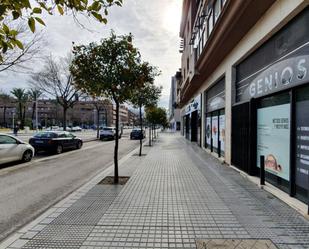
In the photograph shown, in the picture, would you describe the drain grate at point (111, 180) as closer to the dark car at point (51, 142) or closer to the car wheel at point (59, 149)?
the dark car at point (51, 142)

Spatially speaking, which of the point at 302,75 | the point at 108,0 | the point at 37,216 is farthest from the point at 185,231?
the point at 302,75

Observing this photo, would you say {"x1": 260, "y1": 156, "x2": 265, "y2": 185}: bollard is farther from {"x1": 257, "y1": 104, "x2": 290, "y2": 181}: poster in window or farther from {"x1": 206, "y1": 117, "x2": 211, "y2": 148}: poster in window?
{"x1": 206, "y1": 117, "x2": 211, "y2": 148}: poster in window

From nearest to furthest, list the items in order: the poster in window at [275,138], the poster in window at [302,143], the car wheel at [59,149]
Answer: the poster in window at [302,143] → the poster in window at [275,138] → the car wheel at [59,149]

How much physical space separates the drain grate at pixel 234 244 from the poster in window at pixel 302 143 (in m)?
2.19

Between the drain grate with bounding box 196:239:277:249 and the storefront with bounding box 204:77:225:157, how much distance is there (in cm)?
886

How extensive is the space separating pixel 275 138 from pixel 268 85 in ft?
4.89

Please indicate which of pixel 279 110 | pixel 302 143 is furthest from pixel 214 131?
pixel 302 143

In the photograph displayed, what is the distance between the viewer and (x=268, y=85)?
Result: 729 cm

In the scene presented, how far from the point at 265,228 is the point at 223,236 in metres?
0.83

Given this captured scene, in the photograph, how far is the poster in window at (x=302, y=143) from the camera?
5.36 meters

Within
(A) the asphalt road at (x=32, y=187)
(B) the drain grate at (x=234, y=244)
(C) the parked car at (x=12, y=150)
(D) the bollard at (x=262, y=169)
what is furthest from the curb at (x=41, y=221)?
(C) the parked car at (x=12, y=150)

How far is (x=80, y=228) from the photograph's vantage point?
445 cm

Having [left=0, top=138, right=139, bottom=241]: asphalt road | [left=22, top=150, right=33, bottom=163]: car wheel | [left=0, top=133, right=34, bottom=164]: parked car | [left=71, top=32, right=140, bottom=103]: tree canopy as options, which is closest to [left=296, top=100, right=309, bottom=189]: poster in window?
[left=71, top=32, right=140, bottom=103]: tree canopy

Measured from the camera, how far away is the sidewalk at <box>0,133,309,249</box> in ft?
13.1
